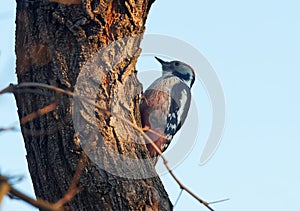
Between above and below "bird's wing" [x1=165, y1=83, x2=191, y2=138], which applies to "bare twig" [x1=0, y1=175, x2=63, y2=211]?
below

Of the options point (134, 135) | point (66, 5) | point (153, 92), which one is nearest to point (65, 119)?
point (134, 135)

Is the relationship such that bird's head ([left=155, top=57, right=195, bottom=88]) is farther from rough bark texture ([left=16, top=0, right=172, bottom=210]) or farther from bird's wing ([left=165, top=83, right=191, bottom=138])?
rough bark texture ([left=16, top=0, right=172, bottom=210])

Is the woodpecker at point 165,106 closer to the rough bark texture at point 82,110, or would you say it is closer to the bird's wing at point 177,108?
the bird's wing at point 177,108

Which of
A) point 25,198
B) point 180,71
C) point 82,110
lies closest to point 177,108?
point 180,71

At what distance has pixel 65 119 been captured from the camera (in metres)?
3.43

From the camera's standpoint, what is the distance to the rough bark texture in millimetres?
3357

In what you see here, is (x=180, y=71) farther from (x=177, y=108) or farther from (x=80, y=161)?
(x=80, y=161)

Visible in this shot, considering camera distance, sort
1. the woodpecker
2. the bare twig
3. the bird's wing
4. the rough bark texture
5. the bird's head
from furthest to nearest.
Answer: the bird's head, the bird's wing, the woodpecker, the rough bark texture, the bare twig

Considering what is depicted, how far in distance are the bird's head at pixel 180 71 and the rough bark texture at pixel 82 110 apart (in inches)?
119

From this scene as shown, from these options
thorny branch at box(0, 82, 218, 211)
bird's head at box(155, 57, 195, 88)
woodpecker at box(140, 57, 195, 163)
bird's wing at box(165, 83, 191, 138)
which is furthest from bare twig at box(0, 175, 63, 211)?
bird's head at box(155, 57, 195, 88)

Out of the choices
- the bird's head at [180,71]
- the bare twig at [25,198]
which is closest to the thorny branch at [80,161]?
the bare twig at [25,198]

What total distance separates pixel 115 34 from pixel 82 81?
1.25ft

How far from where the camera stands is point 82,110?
3.44 metres

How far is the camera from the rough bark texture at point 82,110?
3.36 m
